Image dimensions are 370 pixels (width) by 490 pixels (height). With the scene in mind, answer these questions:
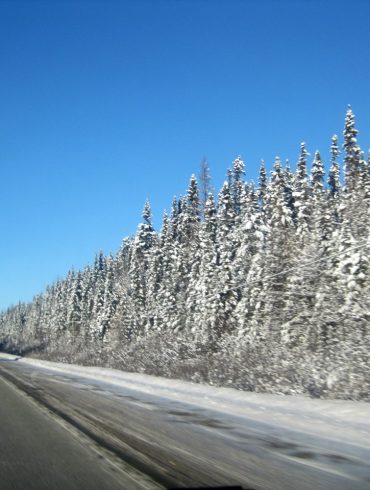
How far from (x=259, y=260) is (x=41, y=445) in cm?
2815

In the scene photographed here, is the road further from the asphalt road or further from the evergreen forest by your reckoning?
the evergreen forest

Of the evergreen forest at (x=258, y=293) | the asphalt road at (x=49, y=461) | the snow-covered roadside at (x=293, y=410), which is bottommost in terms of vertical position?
the asphalt road at (x=49, y=461)

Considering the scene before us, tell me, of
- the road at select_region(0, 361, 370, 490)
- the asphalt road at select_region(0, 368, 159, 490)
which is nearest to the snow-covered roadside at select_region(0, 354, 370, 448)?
the road at select_region(0, 361, 370, 490)

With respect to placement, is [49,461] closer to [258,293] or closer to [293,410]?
[293,410]

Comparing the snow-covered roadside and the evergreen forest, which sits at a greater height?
the evergreen forest

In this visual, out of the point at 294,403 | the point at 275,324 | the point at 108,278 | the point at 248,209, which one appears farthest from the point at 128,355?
the point at 108,278

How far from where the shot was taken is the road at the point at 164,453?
4848mm

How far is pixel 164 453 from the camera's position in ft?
19.7

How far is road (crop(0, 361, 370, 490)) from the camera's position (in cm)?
485

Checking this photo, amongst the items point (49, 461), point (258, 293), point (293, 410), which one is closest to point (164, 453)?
point (49, 461)

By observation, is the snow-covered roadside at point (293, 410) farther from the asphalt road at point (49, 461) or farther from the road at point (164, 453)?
the asphalt road at point (49, 461)

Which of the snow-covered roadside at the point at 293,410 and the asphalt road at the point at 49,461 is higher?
the snow-covered roadside at the point at 293,410

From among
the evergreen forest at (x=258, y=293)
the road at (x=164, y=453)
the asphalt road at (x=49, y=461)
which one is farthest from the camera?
the evergreen forest at (x=258, y=293)

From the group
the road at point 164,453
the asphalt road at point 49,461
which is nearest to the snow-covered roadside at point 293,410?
the road at point 164,453
